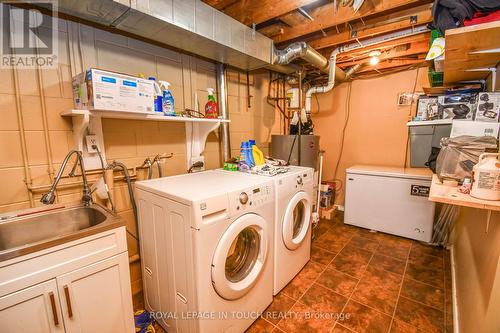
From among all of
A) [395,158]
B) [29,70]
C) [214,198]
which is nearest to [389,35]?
[395,158]

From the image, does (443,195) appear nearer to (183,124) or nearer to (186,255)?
(186,255)

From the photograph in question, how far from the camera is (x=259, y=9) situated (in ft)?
5.59

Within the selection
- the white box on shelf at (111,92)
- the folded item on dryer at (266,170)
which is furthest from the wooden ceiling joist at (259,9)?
the folded item on dryer at (266,170)

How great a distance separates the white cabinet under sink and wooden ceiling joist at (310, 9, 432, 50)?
8.18ft

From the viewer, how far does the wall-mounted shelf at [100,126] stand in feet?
4.21

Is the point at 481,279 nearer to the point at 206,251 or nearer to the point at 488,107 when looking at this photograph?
the point at 488,107

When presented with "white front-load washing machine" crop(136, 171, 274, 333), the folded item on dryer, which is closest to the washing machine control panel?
"white front-load washing machine" crop(136, 171, 274, 333)

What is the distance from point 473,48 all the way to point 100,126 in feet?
7.28

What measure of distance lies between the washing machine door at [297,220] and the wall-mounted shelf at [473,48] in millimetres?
1259

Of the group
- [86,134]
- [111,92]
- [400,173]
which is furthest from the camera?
[400,173]

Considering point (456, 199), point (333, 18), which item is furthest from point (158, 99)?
point (456, 199)

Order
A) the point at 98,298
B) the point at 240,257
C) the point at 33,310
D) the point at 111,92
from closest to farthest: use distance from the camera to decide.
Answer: the point at 33,310 < the point at 98,298 < the point at 111,92 < the point at 240,257

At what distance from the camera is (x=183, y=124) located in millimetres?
1986

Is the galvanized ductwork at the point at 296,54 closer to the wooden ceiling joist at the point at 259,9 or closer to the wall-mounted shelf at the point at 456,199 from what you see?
the wooden ceiling joist at the point at 259,9
